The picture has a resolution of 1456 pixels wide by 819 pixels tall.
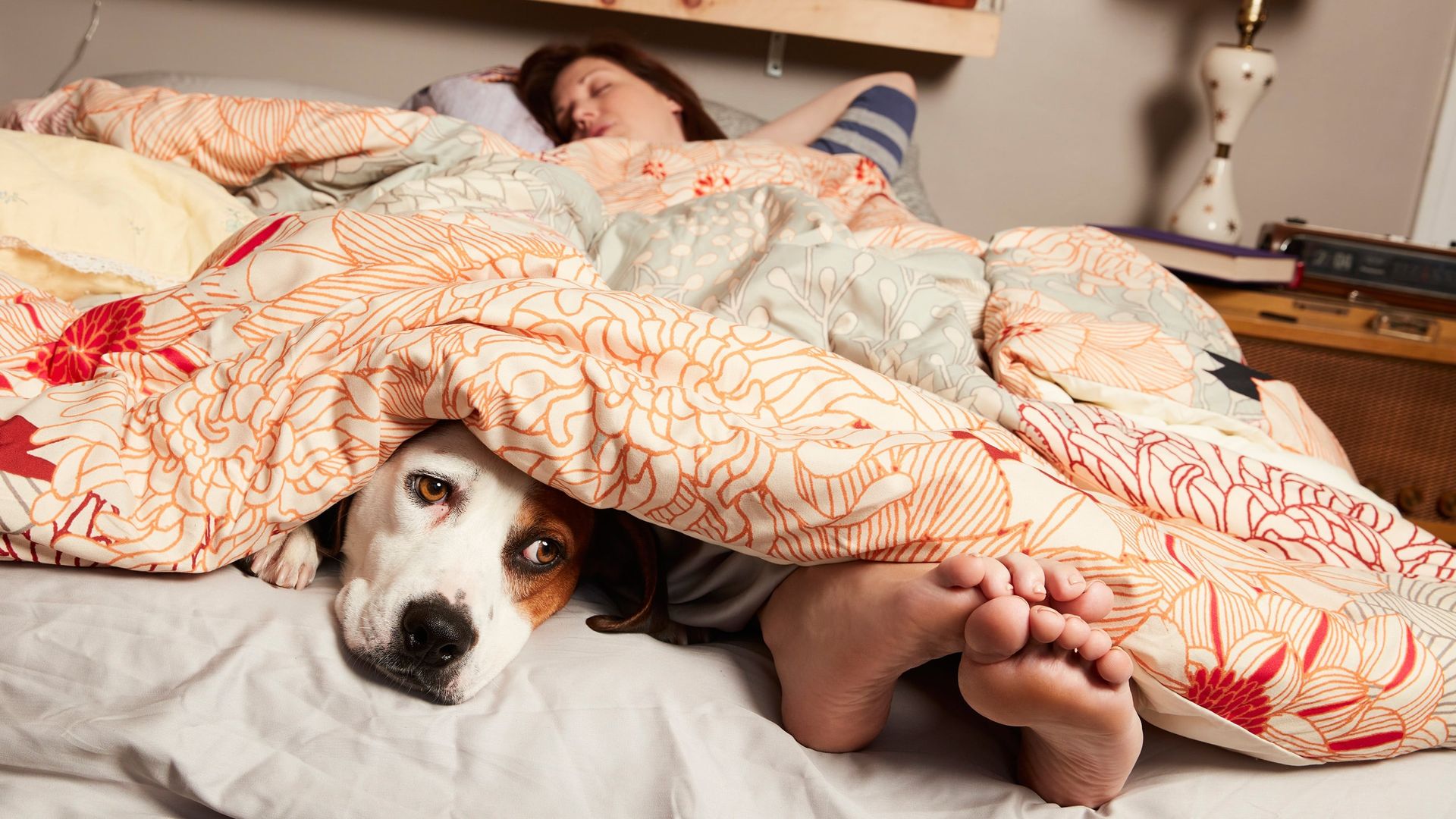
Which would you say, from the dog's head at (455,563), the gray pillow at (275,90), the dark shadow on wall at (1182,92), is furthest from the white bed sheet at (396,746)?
the dark shadow on wall at (1182,92)

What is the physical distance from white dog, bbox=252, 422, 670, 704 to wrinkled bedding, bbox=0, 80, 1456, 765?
4 cm

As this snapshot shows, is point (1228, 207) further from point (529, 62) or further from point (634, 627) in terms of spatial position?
point (634, 627)

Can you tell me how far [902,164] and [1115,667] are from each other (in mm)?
1860

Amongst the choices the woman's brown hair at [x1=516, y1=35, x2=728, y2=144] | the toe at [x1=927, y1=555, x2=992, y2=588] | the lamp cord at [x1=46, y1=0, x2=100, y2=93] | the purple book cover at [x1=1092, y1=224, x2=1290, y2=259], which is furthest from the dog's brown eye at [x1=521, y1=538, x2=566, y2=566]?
the lamp cord at [x1=46, y1=0, x2=100, y2=93]

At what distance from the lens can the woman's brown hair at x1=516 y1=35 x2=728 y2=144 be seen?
7.02ft

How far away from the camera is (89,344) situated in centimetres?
79

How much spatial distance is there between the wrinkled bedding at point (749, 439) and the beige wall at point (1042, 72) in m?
1.70

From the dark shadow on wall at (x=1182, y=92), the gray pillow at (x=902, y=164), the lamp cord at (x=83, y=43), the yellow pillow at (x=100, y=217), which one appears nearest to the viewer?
the yellow pillow at (x=100, y=217)

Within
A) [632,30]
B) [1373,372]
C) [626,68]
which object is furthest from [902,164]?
[1373,372]

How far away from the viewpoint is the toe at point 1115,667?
0.55m

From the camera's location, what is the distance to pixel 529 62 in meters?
2.17

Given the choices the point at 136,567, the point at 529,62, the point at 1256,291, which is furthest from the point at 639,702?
the point at 1256,291

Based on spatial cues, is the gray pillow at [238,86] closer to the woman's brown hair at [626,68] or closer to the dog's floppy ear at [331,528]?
the woman's brown hair at [626,68]

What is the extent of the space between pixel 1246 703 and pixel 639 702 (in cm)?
39
